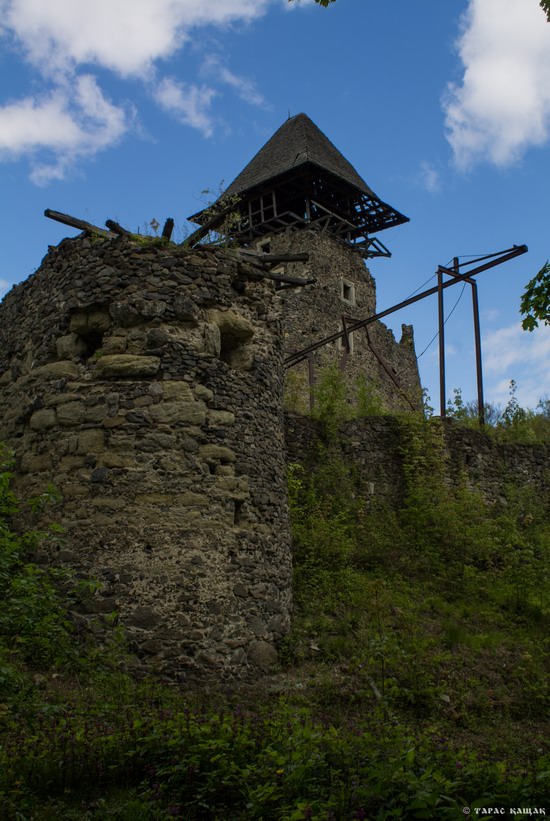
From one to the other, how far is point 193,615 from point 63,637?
1188 millimetres

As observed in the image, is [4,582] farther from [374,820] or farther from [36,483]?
[374,820]

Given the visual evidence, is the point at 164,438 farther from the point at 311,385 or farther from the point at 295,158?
the point at 295,158

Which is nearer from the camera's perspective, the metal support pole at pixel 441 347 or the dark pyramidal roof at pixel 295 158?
the metal support pole at pixel 441 347

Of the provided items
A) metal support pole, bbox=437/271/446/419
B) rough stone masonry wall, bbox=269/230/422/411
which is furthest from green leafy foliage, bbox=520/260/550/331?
rough stone masonry wall, bbox=269/230/422/411

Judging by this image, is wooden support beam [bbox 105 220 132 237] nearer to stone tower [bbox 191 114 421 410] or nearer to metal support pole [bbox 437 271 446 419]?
metal support pole [bbox 437 271 446 419]

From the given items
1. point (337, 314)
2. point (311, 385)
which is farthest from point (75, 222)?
point (337, 314)

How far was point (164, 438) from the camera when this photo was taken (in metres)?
7.48

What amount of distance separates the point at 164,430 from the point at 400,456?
19.3ft

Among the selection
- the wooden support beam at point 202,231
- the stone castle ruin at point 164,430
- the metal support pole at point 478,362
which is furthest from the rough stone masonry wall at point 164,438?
the metal support pole at point 478,362

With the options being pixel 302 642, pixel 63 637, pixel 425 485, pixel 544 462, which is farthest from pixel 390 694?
pixel 544 462

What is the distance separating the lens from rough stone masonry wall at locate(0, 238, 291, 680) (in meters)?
7.06

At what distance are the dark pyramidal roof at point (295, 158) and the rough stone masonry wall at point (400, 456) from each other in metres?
15.4

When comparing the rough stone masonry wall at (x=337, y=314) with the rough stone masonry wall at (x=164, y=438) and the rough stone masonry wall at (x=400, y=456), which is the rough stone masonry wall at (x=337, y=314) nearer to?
the rough stone masonry wall at (x=400, y=456)

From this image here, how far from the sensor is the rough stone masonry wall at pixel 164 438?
706 centimetres
